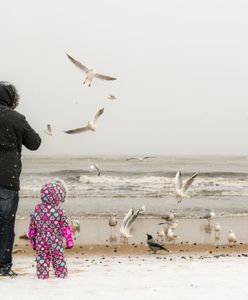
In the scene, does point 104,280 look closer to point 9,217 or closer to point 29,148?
point 9,217

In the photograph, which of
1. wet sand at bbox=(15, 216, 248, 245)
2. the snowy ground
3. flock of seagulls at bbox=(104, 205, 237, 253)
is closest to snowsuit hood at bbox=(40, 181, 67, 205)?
the snowy ground

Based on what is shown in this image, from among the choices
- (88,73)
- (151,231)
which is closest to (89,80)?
(88,73)

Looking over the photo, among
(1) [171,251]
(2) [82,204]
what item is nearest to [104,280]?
(1) [171,251]

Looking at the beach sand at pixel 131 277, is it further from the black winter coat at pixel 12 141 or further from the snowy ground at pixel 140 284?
the black winter coat at pixel 12 141

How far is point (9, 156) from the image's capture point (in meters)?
5.64

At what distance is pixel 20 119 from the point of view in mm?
5707

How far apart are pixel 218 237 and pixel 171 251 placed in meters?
2.44

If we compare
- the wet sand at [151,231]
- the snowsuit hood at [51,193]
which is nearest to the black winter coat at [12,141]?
the snowsuit hood at [51,193]

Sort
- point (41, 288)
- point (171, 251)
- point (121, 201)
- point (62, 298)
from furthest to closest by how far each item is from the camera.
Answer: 1. point (121, 201)
2. point (171, 251)
3. point (41, 288)
4. point (62, 298)

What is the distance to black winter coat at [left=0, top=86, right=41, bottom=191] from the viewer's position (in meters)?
5.61

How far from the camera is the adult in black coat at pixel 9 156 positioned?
5.62m

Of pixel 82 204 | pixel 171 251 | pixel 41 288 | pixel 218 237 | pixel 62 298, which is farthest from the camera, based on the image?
pixel 82 204

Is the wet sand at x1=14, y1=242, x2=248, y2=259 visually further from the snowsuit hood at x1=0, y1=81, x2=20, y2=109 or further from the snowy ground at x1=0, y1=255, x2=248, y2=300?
the snowsuit hood at x1=0, y1=81, x2=20, y2=109

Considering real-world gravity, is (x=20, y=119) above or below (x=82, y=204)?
above
